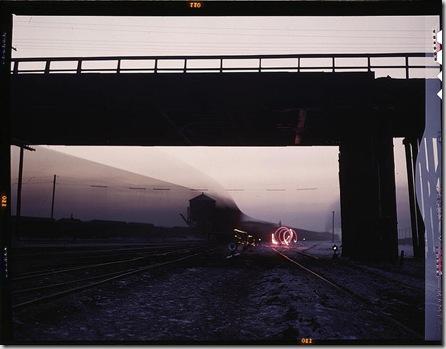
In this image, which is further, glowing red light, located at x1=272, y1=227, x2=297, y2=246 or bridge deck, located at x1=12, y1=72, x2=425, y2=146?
glowing red light, located at x1=272, y1=227, x2=297, y2=246

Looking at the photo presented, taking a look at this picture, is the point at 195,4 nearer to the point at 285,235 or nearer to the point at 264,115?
the point at 264,115

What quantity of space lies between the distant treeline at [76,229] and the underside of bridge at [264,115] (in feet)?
73.0

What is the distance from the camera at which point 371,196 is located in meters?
17.3

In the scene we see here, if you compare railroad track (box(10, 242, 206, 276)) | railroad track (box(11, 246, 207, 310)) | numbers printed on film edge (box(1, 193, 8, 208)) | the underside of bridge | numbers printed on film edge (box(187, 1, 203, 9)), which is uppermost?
the underside of bridge

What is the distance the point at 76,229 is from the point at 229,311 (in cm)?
4806

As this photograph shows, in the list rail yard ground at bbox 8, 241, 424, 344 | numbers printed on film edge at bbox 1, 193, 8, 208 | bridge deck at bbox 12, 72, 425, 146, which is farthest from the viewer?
bridge deck at bbox 12, 72, 425, 146

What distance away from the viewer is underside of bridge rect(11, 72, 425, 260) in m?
14.7

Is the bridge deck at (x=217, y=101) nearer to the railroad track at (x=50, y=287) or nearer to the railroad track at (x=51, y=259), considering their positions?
the railroad track at (x=51, y=259)

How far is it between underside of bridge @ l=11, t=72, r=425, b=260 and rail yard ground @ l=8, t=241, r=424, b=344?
6307 mm

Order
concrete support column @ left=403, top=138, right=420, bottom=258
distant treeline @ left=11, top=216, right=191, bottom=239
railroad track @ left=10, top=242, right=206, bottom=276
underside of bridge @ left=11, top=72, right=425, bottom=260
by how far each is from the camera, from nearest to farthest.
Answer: railroad track @ left=10, top=242, right=206, bottom=276
underside of bridge @ left=11, top=72, right=425, bottom=260
concrete support column @ left=403, top=138, right=420, bottom=258
distant treeline @ left=11, top=216, right=191, bottom=239

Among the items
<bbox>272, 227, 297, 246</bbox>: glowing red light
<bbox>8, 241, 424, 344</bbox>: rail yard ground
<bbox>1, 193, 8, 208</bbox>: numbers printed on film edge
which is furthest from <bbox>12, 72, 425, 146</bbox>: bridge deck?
<bbox>272, 227, 297, 246</bbox>: glowing red light

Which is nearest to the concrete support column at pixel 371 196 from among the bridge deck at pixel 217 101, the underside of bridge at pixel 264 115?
the underside of bridge at pixel 264 115

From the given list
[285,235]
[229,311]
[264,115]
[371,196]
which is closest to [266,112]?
[264,115]

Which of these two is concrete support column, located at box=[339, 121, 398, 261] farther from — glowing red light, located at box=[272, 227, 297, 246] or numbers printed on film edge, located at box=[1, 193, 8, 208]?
glowing red light, located at box=[272, 227, 297, 246]
